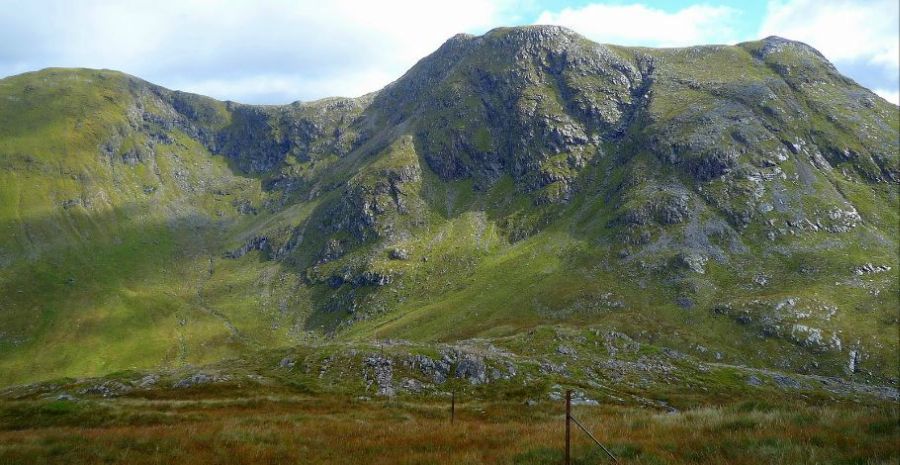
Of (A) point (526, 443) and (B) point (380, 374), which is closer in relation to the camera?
(A) point (526, 443)

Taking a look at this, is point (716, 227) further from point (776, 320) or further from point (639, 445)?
point (639, 445)

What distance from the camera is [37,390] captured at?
57.0m

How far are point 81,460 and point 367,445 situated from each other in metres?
9.99

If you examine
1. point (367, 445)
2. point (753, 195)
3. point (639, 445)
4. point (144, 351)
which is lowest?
point (144, 351)

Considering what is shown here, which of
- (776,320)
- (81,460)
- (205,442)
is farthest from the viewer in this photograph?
(776,320)

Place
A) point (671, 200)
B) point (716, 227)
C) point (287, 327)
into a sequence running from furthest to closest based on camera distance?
point (287, 327) < point (671, 200) < point (716, 227)

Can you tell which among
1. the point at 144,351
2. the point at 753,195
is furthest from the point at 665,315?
the point at 144,351

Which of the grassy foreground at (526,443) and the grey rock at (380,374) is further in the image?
the grey rock at (380,374)

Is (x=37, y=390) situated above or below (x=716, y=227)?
below

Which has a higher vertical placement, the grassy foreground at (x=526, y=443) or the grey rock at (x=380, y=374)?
the grassy foreground at (x=526, y=443)

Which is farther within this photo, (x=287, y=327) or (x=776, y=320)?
(x=287, y=327)

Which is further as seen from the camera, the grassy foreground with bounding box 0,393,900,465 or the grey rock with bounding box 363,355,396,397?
the grey rock with bounding box 363,355,396,397

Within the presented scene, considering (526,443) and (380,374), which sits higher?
(526,443)

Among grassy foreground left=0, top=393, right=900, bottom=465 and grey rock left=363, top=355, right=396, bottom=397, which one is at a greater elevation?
grassy foreground left=0, top=393, right=900, bottom=465
